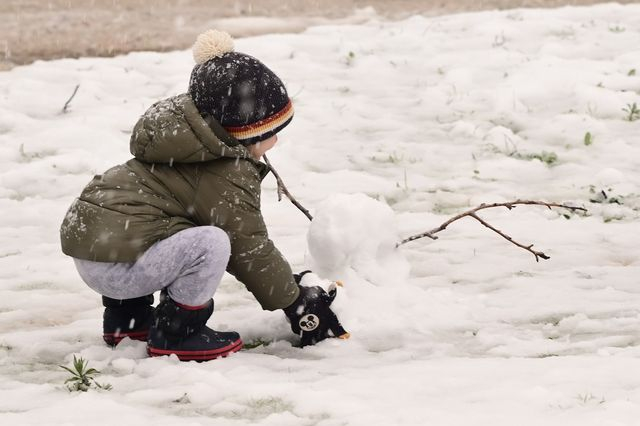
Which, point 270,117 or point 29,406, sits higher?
point 270,117

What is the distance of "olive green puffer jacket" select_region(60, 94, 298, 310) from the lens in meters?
3.21

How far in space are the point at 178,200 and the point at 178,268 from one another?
0.28 metres

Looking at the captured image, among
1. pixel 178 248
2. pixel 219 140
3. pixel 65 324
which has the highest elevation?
pixel 219 140

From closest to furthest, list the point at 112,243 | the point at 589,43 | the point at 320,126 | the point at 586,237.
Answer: the point at 112,243
the point at 586,237
the point at 320,126
the point at 589,43

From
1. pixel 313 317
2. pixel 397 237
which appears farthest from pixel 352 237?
pixel 313 317

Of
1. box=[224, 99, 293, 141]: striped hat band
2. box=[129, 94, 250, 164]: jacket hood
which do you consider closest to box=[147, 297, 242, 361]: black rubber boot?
box=[129, 94, 250, 164]: jacket hood

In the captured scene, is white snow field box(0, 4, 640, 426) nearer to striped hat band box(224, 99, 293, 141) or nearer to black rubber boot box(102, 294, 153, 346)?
black rubber boot box(102, 294, 153, 346)

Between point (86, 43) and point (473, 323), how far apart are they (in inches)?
276

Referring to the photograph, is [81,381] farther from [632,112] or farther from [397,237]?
[632,112]

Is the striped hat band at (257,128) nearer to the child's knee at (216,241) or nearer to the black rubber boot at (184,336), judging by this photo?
the child's knee at (216,241)

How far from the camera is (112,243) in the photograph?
3.19 m

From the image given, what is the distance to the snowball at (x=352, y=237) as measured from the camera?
12.6ft

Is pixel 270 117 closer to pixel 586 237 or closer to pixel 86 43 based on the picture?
pixel 586 237

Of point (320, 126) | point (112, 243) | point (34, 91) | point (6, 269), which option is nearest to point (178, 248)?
point (112, 243)
